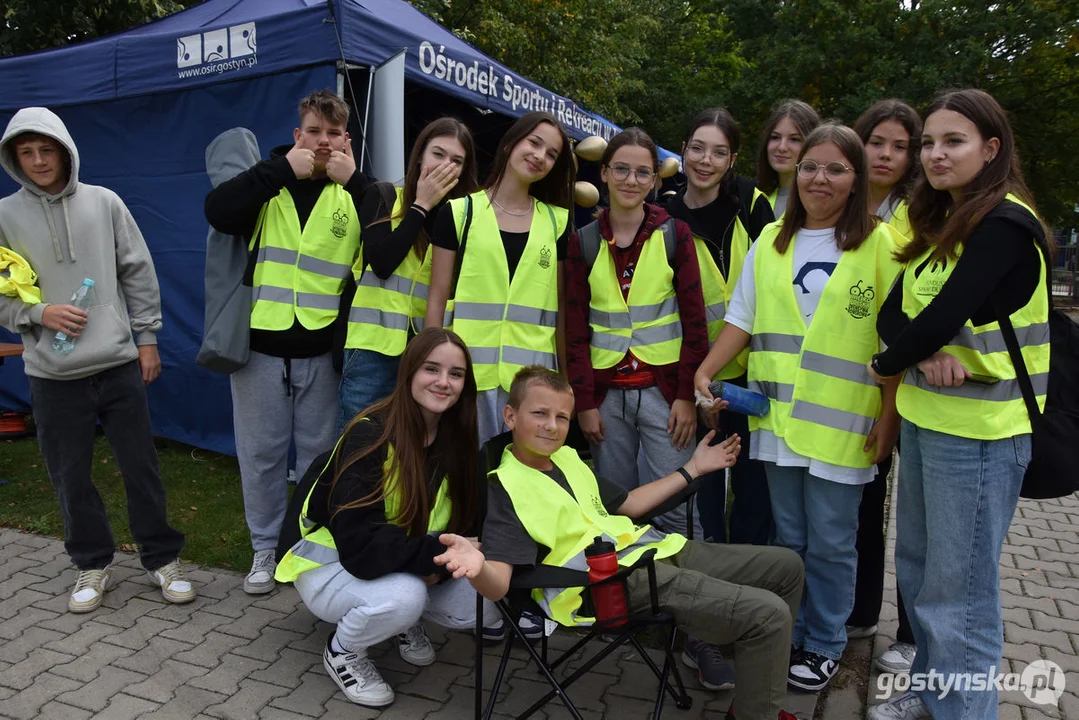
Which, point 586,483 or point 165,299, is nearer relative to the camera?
point 586,483

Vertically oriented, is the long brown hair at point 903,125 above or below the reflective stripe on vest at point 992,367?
above

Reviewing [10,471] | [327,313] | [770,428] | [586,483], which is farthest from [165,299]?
[770,428]

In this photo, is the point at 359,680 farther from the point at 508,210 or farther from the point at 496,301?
the point at 508,210

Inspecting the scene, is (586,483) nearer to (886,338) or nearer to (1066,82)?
(886,338)

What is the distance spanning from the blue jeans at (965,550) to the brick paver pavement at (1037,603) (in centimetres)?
58

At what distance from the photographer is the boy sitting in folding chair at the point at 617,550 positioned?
227 centimetres

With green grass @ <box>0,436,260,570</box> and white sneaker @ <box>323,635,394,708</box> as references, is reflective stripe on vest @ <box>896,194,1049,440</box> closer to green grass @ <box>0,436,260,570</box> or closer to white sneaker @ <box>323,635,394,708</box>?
white sneaker @ <box>323,635,394,708</box>

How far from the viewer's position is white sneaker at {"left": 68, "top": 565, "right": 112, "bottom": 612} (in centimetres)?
331

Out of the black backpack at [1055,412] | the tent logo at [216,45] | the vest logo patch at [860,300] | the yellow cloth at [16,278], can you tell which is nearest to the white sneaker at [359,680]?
the yellow cloth at [16,278]

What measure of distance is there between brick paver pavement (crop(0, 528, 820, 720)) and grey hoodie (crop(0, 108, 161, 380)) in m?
1.04

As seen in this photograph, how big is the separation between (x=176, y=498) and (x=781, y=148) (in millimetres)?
3970

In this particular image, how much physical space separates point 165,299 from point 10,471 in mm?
1562

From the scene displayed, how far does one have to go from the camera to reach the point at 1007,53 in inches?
609

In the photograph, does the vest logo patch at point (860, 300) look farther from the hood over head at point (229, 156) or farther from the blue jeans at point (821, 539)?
the hood over head at point (229, 156)
